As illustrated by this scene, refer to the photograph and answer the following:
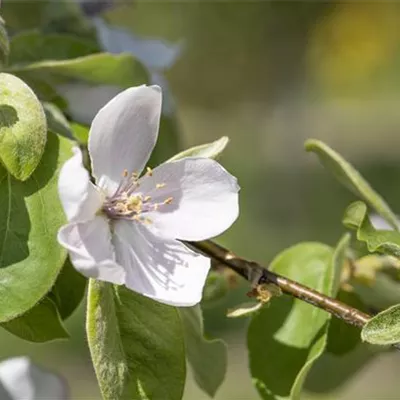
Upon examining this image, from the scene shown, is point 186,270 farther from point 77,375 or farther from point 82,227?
point 77,375

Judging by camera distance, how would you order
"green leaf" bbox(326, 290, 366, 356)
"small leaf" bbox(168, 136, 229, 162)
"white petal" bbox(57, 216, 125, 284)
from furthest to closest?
"green leaf" bbox(326, 290, 366, 356) < "small leaf" bbox(168, 136, 229, 162) < "white petal" bbox(57, 216, 125, 284)

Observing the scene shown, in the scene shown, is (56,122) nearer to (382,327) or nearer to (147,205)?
(147,205)

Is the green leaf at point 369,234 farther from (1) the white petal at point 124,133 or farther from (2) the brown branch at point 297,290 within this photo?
(1) the white petal at point 124,133

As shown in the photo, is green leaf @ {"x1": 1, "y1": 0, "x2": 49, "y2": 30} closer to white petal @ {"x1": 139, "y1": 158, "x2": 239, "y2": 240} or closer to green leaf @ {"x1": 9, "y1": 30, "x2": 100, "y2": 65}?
green leaf @ {"x1": 9, "y1": 30, "x2": 100, "y2": 65}

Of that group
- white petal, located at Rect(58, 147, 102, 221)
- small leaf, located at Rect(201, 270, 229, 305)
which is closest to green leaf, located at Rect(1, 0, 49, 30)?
small leaf, located at Rect(201, 270, 229, 305)

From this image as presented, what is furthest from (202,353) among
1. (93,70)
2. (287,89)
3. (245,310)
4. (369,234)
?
(287,89)

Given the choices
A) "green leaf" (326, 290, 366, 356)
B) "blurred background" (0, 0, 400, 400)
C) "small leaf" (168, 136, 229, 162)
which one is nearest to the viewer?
"small leaf" (168, 136, 229, 162)
